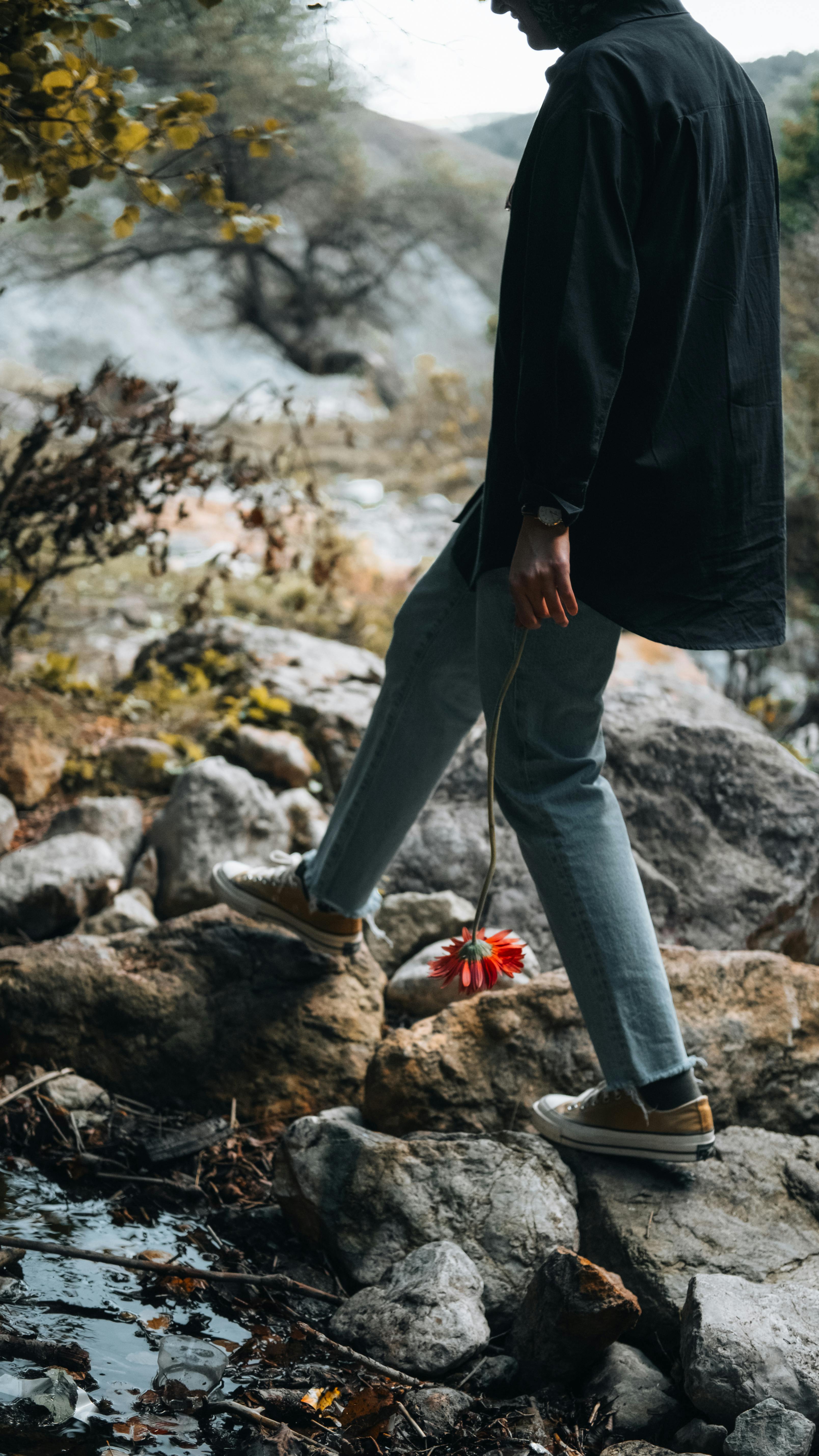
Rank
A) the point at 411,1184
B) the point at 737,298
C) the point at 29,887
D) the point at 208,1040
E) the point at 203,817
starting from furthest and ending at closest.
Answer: the point at 203,817 → the point at 29,887 → the point at 208,1040 → the point at 411,1184 → the point at 737,298

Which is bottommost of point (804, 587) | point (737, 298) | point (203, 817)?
point (804, 587)

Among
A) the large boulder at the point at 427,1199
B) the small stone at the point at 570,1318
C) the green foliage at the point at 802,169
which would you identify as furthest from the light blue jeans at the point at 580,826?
the green foliage at the point at 802,169

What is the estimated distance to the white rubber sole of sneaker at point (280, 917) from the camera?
2.01m

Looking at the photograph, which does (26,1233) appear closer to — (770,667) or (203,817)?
(203,817)

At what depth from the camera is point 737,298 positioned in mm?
1471

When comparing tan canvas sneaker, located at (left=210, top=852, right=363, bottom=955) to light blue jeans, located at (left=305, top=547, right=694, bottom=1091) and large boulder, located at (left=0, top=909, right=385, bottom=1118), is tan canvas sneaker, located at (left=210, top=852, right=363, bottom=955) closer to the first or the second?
large boulder, located at (left=0, top=909, right=385, bottom=1118)

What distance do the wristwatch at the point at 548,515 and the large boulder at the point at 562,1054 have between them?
955mm

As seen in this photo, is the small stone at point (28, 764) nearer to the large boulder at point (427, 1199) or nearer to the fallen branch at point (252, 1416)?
the large boulder at point (427, 1199)

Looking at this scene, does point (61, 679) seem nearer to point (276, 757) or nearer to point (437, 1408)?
point (276, 757)

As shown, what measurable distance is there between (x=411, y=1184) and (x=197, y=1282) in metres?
0.34

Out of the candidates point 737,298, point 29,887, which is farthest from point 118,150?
point 29,887

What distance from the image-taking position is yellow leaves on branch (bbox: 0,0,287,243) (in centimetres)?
173

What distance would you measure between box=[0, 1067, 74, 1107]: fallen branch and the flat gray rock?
1.04 m

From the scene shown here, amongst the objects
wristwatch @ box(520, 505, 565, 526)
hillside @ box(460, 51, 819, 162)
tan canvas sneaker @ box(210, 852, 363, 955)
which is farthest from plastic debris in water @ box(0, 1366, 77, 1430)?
hillside @ box(460, 51, 819, 162)
